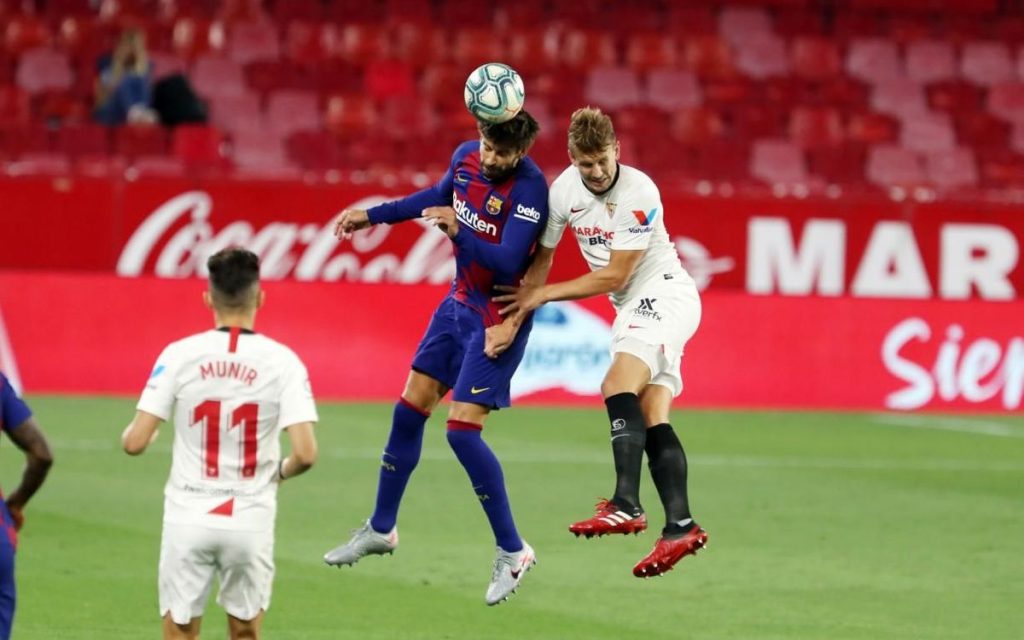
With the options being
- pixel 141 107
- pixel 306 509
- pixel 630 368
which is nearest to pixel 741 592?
pixel 630 368

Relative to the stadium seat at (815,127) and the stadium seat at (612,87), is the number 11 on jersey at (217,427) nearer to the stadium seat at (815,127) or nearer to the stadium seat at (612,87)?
the stadium seat at (612,87)

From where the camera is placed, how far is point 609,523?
26.9ft

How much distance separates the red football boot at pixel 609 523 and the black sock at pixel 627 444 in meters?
0.05

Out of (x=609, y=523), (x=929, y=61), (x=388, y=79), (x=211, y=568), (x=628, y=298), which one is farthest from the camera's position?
(x=929, y=61)

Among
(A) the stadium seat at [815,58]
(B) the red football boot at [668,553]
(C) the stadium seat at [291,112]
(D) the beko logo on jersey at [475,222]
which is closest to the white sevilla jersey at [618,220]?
(D) the beko logo on jersey at [475,222]

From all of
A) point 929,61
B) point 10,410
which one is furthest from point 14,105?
point 10,410

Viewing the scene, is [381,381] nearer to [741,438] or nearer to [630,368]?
[741,438]

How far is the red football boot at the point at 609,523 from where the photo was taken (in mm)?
8125

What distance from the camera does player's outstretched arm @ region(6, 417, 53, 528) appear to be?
6.12 meters

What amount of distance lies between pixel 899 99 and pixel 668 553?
60.4ft

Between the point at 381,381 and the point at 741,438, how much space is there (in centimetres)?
389

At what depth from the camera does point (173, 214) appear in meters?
19.1

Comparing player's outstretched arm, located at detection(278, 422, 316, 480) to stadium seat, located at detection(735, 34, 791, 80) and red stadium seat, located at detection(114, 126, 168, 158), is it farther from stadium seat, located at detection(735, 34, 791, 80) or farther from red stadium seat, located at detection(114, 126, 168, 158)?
stadium seat, located at detection(735, 34, 791, 80)

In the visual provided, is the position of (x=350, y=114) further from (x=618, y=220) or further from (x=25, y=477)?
(x=25, y=477)
